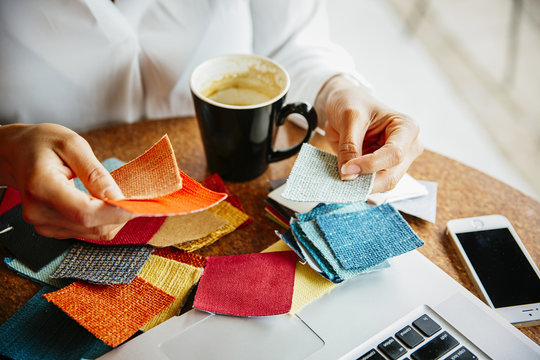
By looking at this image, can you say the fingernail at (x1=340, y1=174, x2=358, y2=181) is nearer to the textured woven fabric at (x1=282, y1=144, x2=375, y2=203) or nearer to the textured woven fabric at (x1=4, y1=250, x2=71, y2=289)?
the textured woven fabric at (x1=282, y1=144, x2=375, y2=203)

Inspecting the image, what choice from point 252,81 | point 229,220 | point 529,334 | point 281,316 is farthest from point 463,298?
point 252,81

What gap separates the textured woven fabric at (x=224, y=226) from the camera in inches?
21.8

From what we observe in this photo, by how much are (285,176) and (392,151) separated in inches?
7.9

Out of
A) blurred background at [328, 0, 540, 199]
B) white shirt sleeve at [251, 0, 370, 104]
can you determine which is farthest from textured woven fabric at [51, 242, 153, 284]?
blurred background at [328, 0, 540, 199]

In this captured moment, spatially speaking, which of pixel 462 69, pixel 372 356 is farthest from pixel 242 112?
pixel 462 69

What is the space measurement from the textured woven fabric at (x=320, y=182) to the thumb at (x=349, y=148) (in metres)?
0.01

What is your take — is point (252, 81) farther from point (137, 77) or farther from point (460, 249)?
point (460, 249)

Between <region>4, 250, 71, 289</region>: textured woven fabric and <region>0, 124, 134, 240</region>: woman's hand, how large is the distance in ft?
0.19

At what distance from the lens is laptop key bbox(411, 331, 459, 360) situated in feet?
1.42

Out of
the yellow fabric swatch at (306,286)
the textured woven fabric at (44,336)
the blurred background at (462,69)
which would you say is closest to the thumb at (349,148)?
the yellow fabric swatch at (306,286)

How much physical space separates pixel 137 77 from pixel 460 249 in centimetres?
64

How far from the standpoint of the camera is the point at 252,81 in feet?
2.20

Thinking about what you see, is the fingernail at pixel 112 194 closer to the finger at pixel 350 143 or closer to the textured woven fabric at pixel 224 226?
the textured woven fabric at pixel 224 226

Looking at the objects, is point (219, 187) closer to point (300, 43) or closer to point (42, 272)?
point (42, 272)
